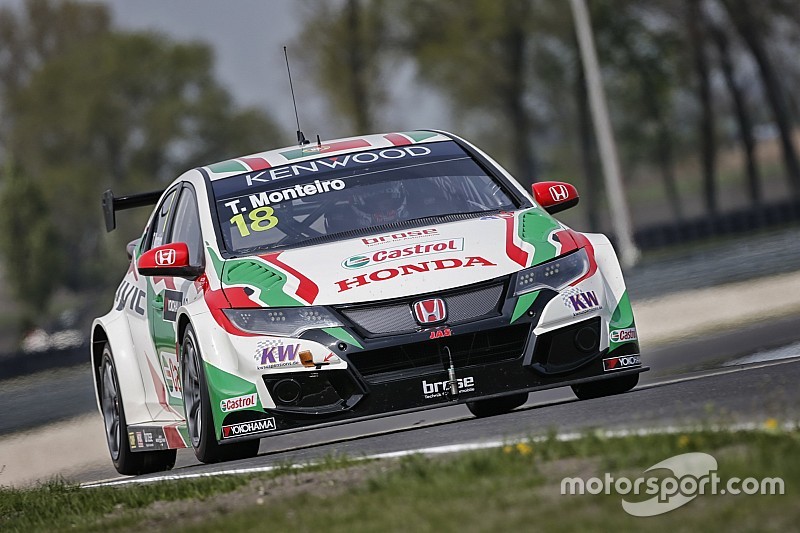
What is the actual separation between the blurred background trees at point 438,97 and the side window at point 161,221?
31.9m

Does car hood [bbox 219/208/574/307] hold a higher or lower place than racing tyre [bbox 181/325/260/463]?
higher


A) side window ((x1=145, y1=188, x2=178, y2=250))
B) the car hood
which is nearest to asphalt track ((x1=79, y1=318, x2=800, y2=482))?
the car hood

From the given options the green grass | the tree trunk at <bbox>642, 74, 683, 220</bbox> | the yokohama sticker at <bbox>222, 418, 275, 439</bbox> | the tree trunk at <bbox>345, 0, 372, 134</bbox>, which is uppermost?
the green grass

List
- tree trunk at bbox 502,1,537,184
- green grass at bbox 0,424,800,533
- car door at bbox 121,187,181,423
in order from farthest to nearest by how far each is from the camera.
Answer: tree trunk at bbox 502,1,537,184 < car door at bbox 121,187,181,423 < green grass at bbox 0,424,800,533

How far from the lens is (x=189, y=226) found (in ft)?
29.2

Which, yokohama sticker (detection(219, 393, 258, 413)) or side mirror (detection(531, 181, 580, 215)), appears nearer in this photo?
yokohama sticker (detection(219, 393, 258, 413))

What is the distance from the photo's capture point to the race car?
7430 millimetres

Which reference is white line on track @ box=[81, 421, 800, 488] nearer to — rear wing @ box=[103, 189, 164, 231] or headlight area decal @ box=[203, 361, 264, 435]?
headlight area decal @ box=[203, 361, 264, 435]

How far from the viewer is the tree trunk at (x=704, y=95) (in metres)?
56.6

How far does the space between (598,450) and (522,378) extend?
6.25 feet

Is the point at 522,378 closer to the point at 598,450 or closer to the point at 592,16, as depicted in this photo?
the point at 598,450

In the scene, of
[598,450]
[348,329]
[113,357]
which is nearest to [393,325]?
[348,329]

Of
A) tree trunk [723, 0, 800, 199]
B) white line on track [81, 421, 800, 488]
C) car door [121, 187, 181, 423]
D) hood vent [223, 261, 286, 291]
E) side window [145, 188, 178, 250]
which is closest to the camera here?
white line on track [81, 421, 800, 488]

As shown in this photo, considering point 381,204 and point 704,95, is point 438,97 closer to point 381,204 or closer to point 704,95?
point 704,95
